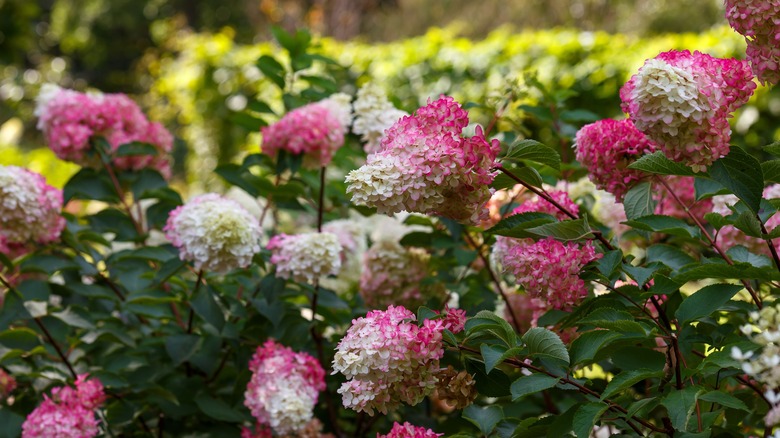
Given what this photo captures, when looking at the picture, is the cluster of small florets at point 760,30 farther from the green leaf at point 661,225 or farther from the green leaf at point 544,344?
the green leaf at point 544,344

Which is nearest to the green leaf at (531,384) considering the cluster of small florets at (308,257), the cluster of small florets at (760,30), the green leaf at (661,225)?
the green leaf at (661,225)

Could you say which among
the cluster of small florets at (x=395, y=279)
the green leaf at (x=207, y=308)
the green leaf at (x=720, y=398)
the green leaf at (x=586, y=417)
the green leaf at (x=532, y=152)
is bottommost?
the cluster of small florets at (x=395, y=279)

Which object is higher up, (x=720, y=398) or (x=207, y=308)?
(x=720, y=398)

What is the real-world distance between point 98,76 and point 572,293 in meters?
→ 21.7

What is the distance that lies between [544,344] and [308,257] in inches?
27.4

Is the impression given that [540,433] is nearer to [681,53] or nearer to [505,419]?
[505,419]

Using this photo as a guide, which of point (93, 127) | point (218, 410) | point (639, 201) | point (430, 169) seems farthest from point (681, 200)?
point (93, 127)

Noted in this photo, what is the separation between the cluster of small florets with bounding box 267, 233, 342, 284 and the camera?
1.72m

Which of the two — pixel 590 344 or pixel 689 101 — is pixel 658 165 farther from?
pixel 590 344

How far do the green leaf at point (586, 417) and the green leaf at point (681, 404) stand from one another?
77 mm

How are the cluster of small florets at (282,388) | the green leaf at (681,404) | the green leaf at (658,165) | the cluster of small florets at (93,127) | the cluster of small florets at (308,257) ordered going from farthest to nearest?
the cluster of small florets at (93,127) → the cluster of small florets at (308,257) → the cluster of small florets at (282,388) → the green leaf at (658,165) → the green leaf at (681,404)

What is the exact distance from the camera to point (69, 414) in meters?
1.62

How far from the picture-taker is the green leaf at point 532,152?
1.19 m

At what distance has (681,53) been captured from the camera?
116 cm
